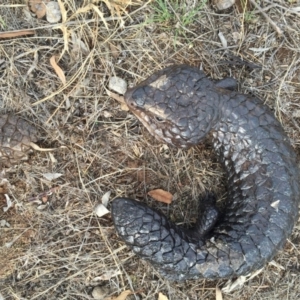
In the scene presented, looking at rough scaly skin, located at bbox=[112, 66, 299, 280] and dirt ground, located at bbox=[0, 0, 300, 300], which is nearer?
rough scaly skin, located at bbox=[112, 66, 299, 280]

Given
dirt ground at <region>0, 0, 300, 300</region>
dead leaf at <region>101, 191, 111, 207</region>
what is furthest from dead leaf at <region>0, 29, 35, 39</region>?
dead leaf at <region>101, 191, 111, 207</region>

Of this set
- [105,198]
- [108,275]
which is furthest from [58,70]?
[108,275]

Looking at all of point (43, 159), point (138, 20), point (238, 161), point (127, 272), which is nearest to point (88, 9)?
point (138, 20)

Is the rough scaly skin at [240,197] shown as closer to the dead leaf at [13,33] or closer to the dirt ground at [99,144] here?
the dirt ground at [99,144]

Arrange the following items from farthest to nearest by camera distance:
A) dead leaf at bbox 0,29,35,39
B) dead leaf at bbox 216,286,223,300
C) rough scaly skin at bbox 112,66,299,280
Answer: dead leaf at bbox 216,286,223,300
dead leaf at bbox 0,29,35,39
rough scaly skin at bbox 112,66,299,280

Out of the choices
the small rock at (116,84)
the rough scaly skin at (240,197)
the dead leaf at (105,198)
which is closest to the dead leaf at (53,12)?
the small rock at (116,84)

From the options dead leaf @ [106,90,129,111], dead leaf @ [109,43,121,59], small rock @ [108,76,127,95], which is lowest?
dead leaf @ [106,90,129,111]

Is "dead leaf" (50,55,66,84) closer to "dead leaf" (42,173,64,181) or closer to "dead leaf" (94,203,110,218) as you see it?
"dead leaf" (42,173,64,181)
